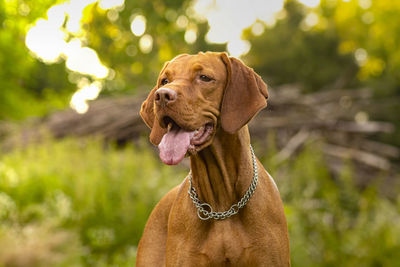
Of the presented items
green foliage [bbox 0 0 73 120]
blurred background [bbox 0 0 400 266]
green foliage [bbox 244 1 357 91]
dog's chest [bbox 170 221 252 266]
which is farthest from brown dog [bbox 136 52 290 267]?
green foliage [bbox 244 1 357 91]

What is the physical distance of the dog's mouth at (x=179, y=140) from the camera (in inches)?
95.7

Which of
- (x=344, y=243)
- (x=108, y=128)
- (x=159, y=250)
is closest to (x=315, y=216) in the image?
(x=344, y=243)

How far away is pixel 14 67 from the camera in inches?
509

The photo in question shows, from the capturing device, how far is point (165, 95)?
2457mm

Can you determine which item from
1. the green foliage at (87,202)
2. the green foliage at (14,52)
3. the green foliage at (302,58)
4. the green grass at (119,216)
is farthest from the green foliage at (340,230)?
the green foliage at (302,58)

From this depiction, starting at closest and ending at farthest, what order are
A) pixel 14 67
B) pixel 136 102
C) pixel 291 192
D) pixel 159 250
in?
1. pixel 159 250
2. pixel 291 192
3. pixel 14 67
4. pixel 136 102

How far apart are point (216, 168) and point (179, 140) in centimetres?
42

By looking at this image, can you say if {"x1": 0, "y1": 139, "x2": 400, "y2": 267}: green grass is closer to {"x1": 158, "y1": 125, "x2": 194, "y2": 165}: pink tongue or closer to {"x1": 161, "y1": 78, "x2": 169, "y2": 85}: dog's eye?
{"x1": 161, "y1": 78, "x2": 169, "y2": 85}: dog's eye

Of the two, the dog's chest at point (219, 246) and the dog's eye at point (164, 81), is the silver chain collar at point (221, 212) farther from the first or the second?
the dog's eye at point (164, 81)

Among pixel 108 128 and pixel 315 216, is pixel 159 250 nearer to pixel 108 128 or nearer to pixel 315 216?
pixel 315 216

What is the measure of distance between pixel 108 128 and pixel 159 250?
1110cm

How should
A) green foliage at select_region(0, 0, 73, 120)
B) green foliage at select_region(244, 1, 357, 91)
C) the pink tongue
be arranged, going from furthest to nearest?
1. green foliage at select_region(244, 1, 357, 91)
2. green foliage at select_region(0, 0, 73, 120)
3. the pink tongue

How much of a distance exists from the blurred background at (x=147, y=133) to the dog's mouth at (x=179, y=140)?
361 cm

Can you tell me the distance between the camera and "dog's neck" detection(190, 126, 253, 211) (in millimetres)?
2785
